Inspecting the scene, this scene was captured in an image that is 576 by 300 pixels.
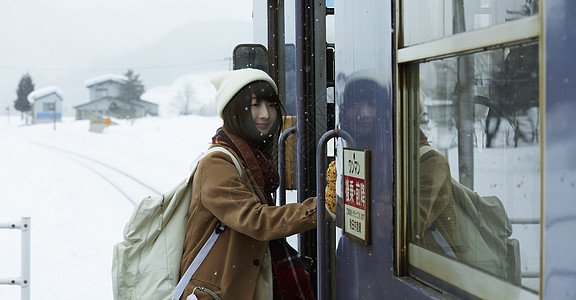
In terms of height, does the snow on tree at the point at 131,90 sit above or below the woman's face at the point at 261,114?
above

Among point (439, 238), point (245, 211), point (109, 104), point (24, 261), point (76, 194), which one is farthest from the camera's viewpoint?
point (109, 104)

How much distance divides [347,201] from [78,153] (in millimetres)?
29997

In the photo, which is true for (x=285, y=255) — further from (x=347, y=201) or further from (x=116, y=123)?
(x=116, y=123)

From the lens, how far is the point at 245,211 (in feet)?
7.72

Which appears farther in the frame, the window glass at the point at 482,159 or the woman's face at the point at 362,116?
the woman's face at the point at 362,116

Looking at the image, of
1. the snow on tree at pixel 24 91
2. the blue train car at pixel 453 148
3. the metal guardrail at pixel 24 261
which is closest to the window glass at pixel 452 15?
the blue train car at pixel 453 148

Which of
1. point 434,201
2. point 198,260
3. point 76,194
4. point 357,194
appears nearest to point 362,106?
point 357,194

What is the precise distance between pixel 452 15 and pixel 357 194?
0.61 meters

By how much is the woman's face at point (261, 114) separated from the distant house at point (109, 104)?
138 ft

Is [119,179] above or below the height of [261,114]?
below

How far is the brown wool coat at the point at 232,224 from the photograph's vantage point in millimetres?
2320

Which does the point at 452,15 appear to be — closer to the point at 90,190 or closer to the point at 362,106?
the point at 362,106

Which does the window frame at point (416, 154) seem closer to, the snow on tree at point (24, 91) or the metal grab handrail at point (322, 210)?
the metal grab handrail at point (322, 210)

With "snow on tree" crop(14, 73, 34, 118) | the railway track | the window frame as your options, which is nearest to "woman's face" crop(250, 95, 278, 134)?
the window frame
